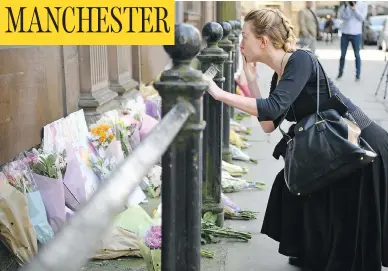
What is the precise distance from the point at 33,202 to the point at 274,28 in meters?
1.58

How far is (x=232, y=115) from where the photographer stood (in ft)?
27.3

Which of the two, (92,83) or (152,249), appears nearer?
(152,249)

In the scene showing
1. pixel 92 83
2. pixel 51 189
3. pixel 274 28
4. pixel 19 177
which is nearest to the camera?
pixel 274 28

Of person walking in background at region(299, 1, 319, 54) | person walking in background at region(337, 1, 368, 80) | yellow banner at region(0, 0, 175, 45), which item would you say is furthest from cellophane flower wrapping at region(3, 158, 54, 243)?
person walking in background at region(299, 1, 319, 54)

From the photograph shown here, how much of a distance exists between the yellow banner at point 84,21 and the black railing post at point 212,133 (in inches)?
14.8

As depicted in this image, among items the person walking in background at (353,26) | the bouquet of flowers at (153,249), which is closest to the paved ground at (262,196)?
the bouquet of flowers at (153,249)

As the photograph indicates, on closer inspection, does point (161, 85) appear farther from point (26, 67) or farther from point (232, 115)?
point (232, 115)

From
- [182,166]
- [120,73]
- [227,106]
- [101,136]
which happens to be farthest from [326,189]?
[120,73]

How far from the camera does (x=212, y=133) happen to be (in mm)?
3908

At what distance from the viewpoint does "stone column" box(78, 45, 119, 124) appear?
17.5 feet

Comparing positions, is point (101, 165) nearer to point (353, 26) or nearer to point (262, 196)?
point (262, 196)

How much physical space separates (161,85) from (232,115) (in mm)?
6454

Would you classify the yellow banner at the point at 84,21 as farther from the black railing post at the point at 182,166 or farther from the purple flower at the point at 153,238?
the black railing post at the point at 182,166

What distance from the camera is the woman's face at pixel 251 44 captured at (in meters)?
3.10
